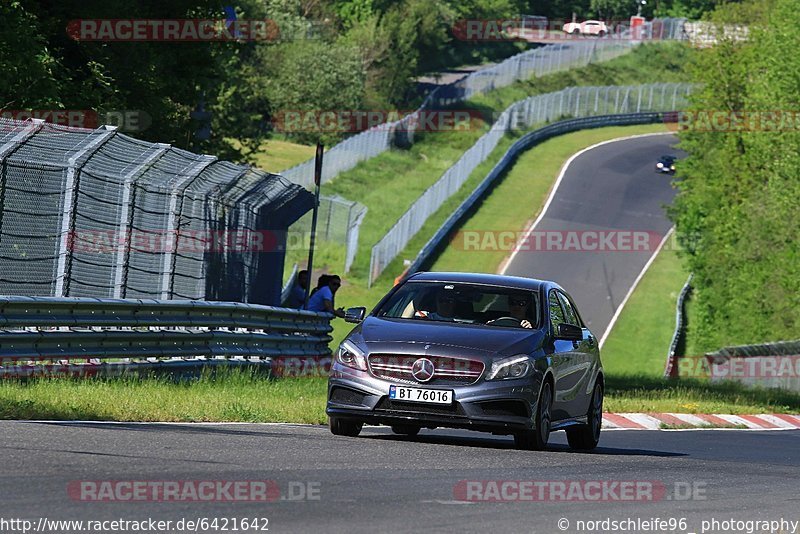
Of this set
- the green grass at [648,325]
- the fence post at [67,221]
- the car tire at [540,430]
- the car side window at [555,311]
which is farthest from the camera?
the green grass at [648,325]

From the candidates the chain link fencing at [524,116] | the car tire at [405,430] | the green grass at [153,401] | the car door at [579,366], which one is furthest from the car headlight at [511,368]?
the chain link fencing at [524,116]

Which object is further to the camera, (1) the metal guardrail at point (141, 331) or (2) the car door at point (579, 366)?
(1) the metal guardrail at point (141, 331)

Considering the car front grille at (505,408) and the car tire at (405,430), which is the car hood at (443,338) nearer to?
the car front grille at (505,408)

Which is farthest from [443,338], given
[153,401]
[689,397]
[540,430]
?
[689,397]

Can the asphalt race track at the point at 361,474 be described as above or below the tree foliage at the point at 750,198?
above

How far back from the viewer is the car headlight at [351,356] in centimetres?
1281

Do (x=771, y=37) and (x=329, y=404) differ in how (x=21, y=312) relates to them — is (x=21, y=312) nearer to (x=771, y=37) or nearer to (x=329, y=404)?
(x=329, y=404)

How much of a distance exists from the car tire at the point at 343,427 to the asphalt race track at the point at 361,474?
0.31 ft

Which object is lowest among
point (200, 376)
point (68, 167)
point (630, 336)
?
point (630, 336)

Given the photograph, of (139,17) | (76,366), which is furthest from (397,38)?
(76,366)

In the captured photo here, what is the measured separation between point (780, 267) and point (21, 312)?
1806 inches

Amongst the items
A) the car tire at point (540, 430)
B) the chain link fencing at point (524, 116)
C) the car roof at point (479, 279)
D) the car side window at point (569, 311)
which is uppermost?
the car roof at point (479, 279)

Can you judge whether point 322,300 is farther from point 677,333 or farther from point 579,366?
point 677,333

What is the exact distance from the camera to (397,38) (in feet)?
370
